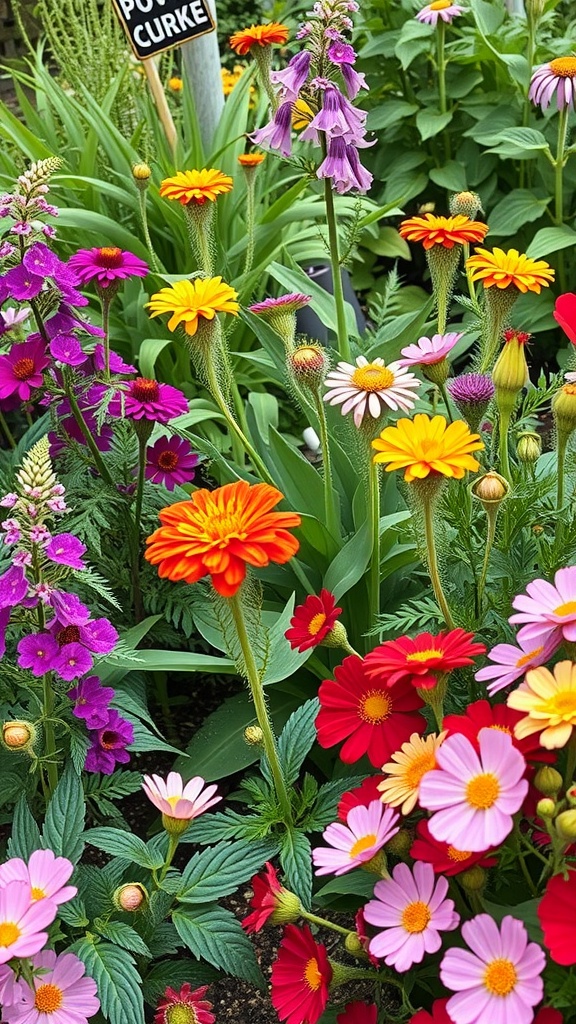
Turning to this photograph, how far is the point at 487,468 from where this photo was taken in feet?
4.31

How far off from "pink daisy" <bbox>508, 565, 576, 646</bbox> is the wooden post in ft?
→ 6.00

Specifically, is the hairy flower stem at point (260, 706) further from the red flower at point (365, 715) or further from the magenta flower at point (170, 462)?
the magenta flower at point (170, 462)

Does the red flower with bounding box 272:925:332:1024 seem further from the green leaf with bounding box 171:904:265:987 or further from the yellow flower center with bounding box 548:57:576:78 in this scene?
the yellow flower center with bounding box 548:57:576:78

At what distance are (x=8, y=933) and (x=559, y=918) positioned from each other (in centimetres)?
43

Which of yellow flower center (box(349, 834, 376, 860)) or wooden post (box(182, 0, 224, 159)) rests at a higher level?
wooden post (box(182, 0, 224, 159))

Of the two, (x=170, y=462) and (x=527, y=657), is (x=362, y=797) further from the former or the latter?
(x=170, y=462)

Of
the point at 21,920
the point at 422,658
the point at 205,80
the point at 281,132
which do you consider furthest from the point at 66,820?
the point at 205,80

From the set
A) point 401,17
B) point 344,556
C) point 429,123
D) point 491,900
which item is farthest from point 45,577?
point 401,17

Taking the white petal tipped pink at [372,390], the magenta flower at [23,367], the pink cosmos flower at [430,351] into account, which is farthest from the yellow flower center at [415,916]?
the magenta flower at [23,367]

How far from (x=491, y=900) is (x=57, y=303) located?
2.97 ft

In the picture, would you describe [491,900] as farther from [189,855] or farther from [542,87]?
[542,87]

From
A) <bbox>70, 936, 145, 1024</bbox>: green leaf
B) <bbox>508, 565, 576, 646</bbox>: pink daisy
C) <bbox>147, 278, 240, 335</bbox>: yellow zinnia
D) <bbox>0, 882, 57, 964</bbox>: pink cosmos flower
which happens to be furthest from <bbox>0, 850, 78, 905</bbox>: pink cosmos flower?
<bbox>147, 278, 240, 335</bbox>: yellow zinnia

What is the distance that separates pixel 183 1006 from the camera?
98 cm

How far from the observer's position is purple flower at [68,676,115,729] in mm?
1147
